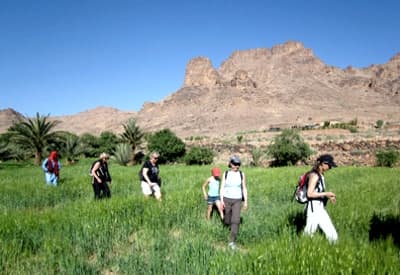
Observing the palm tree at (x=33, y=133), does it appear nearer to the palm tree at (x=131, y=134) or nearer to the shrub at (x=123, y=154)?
the shrub at (x=123, y=154)

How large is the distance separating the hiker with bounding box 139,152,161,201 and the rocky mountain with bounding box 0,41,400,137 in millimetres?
72176

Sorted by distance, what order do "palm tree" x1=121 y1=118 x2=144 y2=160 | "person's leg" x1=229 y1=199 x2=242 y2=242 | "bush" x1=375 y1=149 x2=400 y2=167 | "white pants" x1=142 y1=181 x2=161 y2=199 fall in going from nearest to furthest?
"person's leg" x1=229 y1=199 x2=242 y2=242, "white pants" x1=142 y1=181 x2=161 y2=199, "bush" x1=375 y1=149 x2=400 y2=167, "palm tree" x1=121 y1=118 x2=144 y2=160

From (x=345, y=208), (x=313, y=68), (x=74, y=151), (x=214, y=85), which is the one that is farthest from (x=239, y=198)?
(x=313, y=68)

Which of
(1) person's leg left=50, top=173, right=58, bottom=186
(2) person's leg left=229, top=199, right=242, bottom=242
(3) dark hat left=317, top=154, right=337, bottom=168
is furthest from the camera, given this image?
(1) person's leg left=50, top=173, right=58, bottom=186

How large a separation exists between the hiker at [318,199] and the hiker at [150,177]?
4.70 meters

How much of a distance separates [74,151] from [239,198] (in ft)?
91.6

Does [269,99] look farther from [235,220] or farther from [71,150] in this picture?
[235,220]

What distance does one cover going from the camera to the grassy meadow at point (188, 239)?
12.7 ft

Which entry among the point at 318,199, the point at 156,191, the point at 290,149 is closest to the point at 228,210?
the point at 318,199

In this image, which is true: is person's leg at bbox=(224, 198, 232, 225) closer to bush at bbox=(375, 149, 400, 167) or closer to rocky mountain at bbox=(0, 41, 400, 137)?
bush at bbox=(375, 149, 400, 167)

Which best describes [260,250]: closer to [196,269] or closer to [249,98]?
[196,269]

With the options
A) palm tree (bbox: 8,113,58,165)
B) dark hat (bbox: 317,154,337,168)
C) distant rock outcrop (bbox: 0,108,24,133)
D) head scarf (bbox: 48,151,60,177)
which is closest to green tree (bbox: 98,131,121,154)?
palm tree (bbox: 8,113,58,165)

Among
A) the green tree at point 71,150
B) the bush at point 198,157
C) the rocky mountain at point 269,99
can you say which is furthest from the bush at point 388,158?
the rocky mountain at point 269,99

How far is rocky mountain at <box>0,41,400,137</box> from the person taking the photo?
92.9 meters
